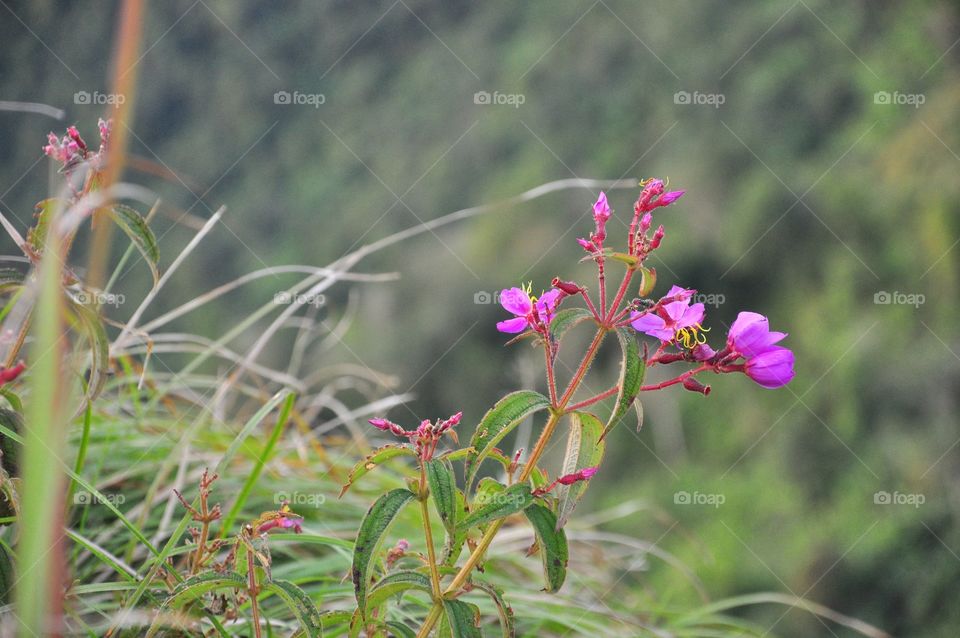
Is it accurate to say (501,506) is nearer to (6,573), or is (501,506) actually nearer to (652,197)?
(652,197)

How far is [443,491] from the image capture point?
2.42 feet

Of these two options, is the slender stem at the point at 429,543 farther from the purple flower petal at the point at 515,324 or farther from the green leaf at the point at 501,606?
the purple flower petal at the point at 515,324

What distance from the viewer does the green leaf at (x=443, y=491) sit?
2.40 ft

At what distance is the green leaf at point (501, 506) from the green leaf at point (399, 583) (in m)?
0.07

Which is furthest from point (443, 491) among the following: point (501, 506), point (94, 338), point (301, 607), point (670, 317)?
point (94, 338)

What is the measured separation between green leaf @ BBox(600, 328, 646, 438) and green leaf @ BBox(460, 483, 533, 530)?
0.10 metres

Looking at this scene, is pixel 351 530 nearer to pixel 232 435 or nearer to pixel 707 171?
pixel 232 435

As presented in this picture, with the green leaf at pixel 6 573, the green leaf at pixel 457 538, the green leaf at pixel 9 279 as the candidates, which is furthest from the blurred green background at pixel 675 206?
the green leaf at pixel 457 538

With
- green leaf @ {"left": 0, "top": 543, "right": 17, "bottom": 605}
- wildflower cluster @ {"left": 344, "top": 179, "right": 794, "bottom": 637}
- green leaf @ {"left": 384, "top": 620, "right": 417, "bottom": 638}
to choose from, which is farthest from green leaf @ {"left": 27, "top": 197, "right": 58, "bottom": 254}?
green leaf @ {"left": 384, "top": 620, "right": 417, "bottom": 638}

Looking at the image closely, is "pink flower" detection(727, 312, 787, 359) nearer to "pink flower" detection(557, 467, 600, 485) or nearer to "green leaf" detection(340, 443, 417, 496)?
"pink flower" detection(557, 467, 600, 485)

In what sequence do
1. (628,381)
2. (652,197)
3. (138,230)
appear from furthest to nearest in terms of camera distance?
(138,230), (652,197), (628,381)

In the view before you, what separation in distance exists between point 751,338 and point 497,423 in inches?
10.0

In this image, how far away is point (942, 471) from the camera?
448 centimetres

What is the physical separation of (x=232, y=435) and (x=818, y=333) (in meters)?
4.69
